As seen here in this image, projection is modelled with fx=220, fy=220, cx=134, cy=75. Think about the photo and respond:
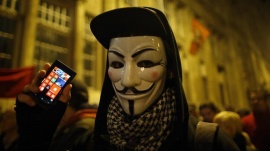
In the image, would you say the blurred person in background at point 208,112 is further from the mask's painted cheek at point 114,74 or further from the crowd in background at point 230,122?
the mask's painted cheek at point 114,74

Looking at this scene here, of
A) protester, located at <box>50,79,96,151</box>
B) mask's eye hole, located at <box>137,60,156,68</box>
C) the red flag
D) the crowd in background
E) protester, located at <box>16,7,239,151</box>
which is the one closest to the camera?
protester, located at <box>16,7,239,151</box>

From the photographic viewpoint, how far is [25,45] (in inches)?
215

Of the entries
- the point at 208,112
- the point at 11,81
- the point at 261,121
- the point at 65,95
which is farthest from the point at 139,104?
the point at 11,81

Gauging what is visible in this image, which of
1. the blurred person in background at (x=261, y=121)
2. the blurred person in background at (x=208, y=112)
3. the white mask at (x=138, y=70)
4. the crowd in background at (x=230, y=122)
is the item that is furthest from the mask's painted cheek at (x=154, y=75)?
the blurred person in background at (x=208, y=112)

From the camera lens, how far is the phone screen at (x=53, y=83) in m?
1.24

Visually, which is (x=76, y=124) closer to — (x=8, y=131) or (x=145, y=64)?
(x=145, y=64)

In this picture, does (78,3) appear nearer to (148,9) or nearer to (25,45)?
(25,45)

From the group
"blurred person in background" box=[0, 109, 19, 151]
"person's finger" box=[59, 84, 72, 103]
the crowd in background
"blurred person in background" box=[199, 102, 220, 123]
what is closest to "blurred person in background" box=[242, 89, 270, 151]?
the crowd in background

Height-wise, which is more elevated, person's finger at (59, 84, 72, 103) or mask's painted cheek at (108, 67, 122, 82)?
mask's painted cheek at (108, 67, 122, 82)

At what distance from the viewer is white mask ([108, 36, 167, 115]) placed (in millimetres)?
1248

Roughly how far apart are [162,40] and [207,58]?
513 inches

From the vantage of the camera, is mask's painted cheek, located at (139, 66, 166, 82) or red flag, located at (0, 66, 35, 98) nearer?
mask's painted cheek, located at (139, 66, 166, 82)

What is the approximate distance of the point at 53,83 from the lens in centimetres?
129

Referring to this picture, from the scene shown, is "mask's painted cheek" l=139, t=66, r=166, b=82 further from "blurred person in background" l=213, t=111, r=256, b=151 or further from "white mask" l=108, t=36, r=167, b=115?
"blurred person in background" l=213, t=111, r=256, b=151
